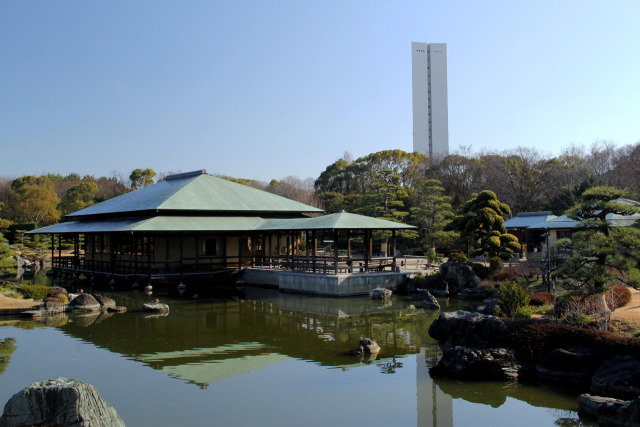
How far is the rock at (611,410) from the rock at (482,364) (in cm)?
188

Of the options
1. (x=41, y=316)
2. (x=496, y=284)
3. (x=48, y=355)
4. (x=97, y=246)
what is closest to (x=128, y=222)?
(x=97, y=246)

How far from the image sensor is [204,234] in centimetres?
2833

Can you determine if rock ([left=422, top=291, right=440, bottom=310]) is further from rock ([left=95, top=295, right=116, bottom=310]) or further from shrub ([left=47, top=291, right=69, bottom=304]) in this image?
shrub ([left=47, top=291, right=69, bottom=304])

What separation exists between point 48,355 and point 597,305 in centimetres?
1318

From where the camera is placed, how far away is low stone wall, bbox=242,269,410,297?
22031mm

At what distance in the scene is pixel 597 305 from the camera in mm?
12094

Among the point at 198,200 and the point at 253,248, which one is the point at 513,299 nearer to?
the point at 253,248

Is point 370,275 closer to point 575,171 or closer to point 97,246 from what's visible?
point 97,246

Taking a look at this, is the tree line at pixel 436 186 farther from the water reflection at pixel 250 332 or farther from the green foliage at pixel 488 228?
the water reflection at pixel 250 332

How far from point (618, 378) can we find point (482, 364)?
252 centimetres

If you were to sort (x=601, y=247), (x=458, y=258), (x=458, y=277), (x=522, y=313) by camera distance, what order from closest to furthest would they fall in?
(x=601, y=247), (x=522, y=313), (x=458, y=277), (x=458, y=258)

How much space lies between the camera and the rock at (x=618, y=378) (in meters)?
9.07

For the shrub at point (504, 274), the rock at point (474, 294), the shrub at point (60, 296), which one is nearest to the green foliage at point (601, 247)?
the rock at point (474, 294)

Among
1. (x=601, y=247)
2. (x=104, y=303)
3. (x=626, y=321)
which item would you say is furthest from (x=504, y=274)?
(x=104, y=303)
